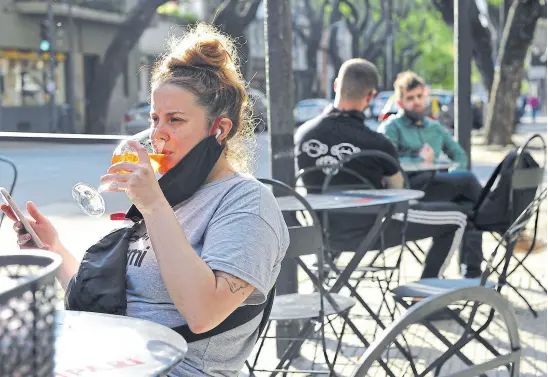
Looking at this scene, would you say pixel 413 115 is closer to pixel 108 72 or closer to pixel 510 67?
pixel 510 67

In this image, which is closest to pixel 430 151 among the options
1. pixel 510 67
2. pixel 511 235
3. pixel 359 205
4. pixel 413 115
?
pixel 413 115

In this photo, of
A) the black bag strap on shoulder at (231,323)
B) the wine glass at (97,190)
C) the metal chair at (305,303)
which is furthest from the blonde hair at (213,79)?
the metal chair at (305,303)

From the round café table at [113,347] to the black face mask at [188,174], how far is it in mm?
484

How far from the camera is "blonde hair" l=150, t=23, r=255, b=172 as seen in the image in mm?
2631

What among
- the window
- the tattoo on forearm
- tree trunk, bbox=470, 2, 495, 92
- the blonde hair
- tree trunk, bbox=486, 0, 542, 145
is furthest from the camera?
the window

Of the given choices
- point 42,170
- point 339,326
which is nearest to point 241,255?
point 339,326

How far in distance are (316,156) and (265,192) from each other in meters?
3.56

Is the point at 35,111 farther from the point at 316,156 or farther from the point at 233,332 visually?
the point at 233,332

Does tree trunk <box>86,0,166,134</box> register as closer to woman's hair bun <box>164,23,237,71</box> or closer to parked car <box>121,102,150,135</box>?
parked car <box>121,102,150,135</box>

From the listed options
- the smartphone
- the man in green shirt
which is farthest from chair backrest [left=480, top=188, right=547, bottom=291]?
the man in green shirt

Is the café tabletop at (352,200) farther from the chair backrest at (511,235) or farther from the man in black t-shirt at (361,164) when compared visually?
the chair backrest at (511,235)

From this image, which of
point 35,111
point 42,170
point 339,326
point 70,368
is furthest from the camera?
point 35,111

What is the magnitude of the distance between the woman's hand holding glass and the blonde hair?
473 millimetres

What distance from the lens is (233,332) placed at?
2.46 metres
